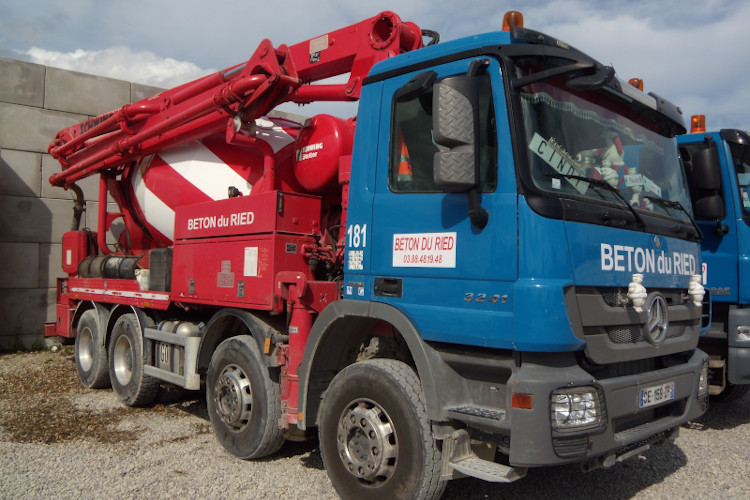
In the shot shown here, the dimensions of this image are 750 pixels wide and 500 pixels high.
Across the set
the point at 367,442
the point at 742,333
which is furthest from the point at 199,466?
the point at 742,333

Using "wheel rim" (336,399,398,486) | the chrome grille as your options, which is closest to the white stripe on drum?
"wheel rim" (336,399,398,486)

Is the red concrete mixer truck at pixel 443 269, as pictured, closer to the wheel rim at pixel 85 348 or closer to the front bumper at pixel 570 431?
the front bumper at pixel 570 431

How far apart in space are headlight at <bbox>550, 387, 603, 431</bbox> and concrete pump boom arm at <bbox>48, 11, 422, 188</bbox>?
2580mm

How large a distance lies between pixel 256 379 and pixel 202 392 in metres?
2.66

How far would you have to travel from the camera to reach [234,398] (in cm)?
461

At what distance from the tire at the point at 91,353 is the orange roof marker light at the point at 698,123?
22.2 ft

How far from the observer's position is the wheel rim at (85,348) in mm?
7309

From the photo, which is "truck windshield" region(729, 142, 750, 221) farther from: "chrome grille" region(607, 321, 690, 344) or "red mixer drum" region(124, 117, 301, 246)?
"red mixer drum" region(124, 117, 301, 246)

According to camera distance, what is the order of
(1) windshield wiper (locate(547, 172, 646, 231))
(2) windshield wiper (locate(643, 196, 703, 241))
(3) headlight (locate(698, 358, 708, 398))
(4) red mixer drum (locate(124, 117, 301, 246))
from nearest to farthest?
1. (1) windshield wiper (locate(547, 172, 646, 231))
2. (2) windshield wiper (locate(643, 196, 703, 241))
3. (3) headlight (locate(698, 358, 708, 398))
4. (4) red mixer drum (locate(124, 117, 301, 246))

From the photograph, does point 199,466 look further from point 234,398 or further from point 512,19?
point 512,19

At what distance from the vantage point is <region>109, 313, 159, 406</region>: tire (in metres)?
6.14

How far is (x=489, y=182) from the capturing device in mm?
3107

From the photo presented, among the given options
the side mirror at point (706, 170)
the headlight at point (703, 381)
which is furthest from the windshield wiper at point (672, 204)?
the side mirror at point (706, 170)

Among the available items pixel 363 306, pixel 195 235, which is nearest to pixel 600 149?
pixel 363 306
